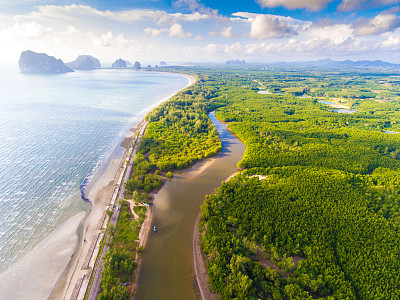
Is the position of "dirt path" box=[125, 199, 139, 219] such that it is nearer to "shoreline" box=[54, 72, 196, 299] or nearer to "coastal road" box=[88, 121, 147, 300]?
"shoreline" box=[54, 72, 196, 299]

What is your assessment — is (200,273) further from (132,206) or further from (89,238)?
(89,238)

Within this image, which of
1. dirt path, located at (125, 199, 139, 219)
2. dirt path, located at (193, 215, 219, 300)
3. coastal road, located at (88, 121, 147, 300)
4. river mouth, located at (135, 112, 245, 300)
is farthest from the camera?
dirt path, located at (125, 199, 139, 219)

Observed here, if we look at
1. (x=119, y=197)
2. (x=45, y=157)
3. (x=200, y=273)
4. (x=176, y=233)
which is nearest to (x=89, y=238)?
(x=119, y=197)

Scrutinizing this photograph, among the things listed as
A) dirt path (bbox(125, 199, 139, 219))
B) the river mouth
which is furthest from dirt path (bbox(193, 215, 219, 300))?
dirt path (bbox(125, 199, 139, 219))

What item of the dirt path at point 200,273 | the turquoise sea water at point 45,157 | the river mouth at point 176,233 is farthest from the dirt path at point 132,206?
the dirt path at point 200,273

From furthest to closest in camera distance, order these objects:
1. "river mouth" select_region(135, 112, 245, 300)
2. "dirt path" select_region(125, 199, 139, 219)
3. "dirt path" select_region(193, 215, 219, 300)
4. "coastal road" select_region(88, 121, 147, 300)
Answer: "dirt path" select_region(125, 199, 139, 219)
"river mouth" select_region(135, 112, 245, 300)
"dirt path" select_region(193, 215, 219, 300)
"coastal road" select_region(88, 121, 147, 300)

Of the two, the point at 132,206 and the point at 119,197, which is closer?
the point at 132,206
